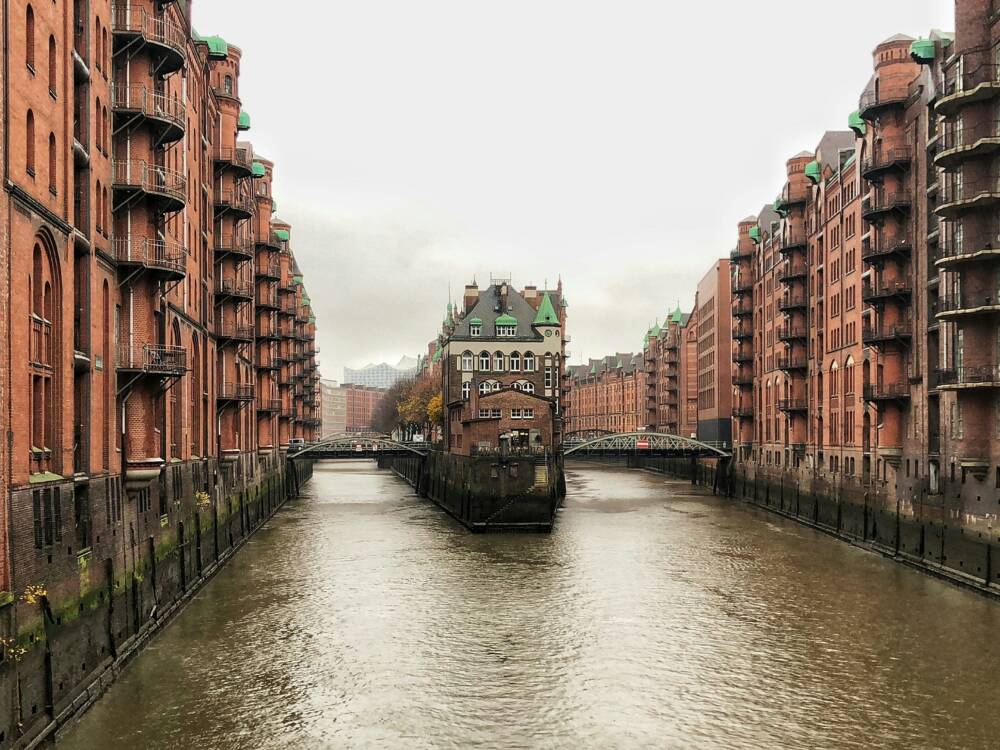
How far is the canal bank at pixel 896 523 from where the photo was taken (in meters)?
36.8

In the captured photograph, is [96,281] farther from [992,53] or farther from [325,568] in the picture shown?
[992,53]

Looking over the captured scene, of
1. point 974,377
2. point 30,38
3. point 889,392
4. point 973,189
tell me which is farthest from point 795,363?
point 30,38

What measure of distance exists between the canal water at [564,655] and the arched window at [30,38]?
564 inches

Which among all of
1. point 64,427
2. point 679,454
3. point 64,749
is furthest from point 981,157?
point 679,454

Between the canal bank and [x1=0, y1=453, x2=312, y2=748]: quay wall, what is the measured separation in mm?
27509

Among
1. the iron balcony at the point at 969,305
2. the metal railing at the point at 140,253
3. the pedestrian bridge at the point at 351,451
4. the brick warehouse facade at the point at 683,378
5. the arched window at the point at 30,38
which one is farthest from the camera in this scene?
the brick warehouse facade at the point at 683,378

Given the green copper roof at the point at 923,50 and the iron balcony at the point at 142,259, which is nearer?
the iron balcony at the point at 142,259

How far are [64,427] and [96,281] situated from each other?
531 centimetres

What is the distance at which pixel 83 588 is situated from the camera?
24.2 m

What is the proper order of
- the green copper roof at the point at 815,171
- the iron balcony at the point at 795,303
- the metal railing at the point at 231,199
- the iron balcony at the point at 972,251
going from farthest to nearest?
the iron balcony at the point at 795,303
the green copper roof at the point at 815,171
the metal railing at the point at 231,199
the iron balcony at the point at 972,251

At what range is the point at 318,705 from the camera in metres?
23.6

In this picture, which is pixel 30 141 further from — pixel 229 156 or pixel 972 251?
pixel 229 156

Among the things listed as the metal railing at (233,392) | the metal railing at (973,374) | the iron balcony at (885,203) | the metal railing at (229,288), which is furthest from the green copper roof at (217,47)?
the metal railing at (973,374)

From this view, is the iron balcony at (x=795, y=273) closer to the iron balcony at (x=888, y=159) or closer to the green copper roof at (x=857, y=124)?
the green copper roof at (x=857, y=124)
